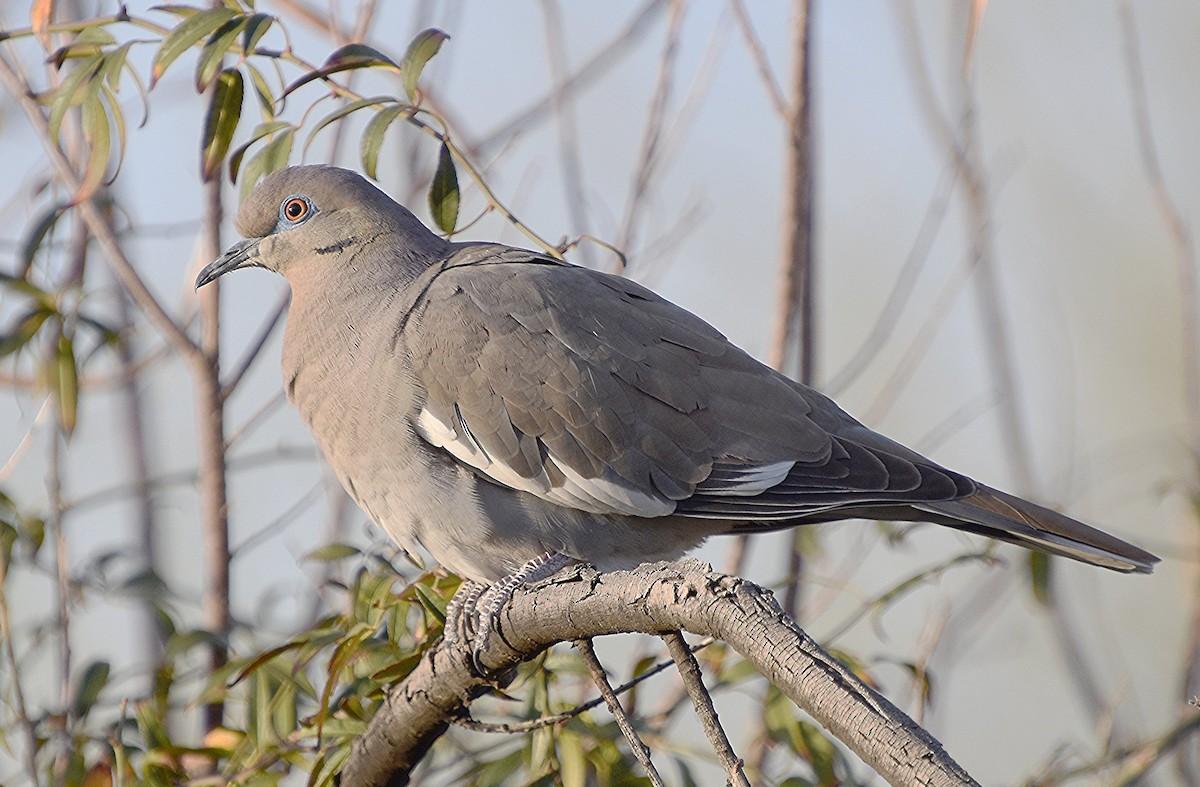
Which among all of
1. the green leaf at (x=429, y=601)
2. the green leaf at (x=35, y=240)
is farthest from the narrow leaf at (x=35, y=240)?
the green leaf at (x=429, y=601)

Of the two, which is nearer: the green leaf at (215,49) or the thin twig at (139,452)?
the green leaf at (215,49)

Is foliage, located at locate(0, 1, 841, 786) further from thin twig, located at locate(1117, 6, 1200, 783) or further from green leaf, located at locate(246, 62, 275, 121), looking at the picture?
thin twig, located at locate(1117, 6, 1200, 783)

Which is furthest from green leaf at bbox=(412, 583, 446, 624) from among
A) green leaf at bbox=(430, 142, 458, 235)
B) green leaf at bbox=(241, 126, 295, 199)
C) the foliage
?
green leaf at bbox=(241, 126, 295, 199)

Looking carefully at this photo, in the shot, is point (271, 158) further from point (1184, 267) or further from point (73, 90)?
point (1184, 267)

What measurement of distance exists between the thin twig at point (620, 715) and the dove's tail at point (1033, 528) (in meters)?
0.73

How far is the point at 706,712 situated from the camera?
112cm

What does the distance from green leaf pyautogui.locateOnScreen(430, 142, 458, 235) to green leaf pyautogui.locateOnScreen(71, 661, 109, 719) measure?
0.90 meters

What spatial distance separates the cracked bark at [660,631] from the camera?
98cm

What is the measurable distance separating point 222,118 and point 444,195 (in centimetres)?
35

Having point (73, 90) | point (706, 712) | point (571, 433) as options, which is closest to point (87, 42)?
point (73, 90)

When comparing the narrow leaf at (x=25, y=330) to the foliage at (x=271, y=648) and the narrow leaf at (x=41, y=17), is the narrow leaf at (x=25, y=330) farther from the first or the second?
the narrow leaf at (x=41, y=17)

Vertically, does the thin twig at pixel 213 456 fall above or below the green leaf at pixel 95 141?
below

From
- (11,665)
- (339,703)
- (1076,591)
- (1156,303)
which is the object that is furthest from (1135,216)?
(11,665)

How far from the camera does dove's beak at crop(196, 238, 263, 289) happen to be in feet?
7.36
